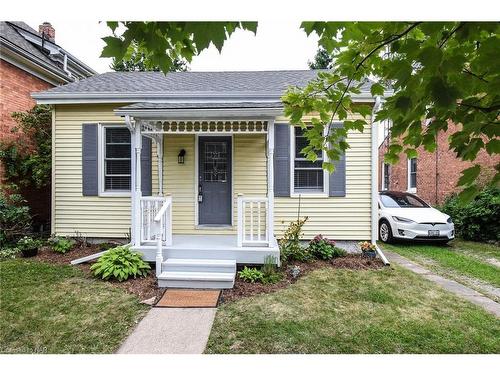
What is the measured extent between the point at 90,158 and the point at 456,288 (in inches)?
302

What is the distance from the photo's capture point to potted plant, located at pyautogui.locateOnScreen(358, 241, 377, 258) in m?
6.32

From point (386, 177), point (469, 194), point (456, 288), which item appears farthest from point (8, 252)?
point (386, 177)

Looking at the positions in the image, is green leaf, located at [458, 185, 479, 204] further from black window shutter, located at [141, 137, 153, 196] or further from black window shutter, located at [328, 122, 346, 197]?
black window shutter, located at [141, 137, 153, 196]

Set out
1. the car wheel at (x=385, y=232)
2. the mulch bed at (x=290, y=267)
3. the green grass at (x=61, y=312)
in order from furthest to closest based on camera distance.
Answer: the car wheel at (x=385, y=232) < the mulch bed at (x=290, y=267) < the green grass at (x=61, y=312)

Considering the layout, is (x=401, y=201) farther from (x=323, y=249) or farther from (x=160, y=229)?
(x=160, y=229)

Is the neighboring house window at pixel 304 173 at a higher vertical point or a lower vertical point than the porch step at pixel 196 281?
higher

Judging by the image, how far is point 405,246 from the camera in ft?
26.5

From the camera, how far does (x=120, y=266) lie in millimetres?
5105

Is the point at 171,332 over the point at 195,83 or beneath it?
beneath

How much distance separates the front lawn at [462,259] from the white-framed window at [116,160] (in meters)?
6.76

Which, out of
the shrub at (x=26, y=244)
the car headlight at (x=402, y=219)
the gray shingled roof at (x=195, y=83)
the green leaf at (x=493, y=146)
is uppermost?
the gray shingled roof at (x=195, y=83)

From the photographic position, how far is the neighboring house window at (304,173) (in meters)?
6.81

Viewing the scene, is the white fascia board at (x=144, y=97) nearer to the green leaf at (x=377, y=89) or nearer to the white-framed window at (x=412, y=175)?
the green leaf at (x=377, y=89)

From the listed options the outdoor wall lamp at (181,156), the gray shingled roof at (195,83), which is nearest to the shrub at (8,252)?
the gray shingled roof at (195,83)
